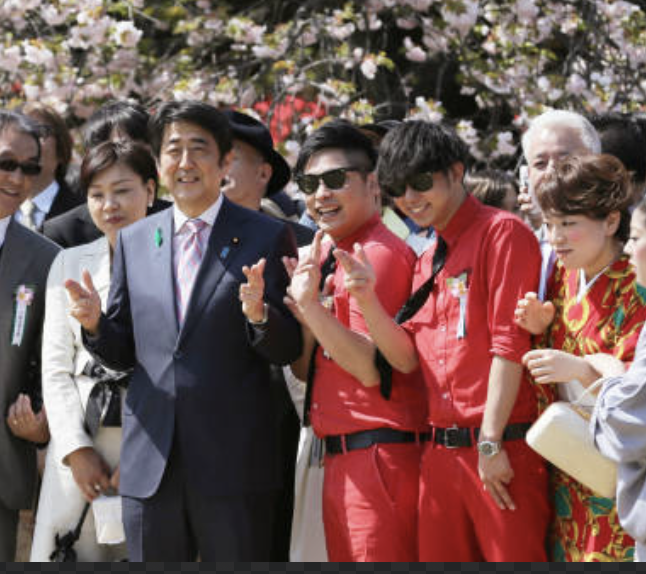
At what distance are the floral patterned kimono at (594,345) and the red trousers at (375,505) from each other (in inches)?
19.2

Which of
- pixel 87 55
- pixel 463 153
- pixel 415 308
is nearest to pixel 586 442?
pixel 415 308

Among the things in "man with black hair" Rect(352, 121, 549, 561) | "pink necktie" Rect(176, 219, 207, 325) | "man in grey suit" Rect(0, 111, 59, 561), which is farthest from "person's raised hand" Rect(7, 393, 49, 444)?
"man with black hair" Rect(352, 121, 549, 561)

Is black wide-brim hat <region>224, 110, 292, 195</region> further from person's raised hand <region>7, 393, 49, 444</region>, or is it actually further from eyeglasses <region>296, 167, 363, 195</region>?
person's raised hand <region>7, 393, 49, 444</region>

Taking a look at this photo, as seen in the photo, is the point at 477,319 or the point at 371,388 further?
the point at 371,388

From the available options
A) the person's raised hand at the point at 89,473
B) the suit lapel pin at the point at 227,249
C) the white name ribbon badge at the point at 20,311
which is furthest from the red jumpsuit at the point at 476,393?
the white name ribbon badge at the point at 20,311

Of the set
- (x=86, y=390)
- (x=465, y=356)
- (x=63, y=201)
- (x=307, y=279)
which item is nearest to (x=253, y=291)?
(x=307, y=279)

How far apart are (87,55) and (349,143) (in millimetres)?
4385

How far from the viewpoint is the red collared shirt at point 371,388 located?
12.7ft

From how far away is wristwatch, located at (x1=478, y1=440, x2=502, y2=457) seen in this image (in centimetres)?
357

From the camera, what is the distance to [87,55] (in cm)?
805

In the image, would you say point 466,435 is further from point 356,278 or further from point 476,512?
point 356,278

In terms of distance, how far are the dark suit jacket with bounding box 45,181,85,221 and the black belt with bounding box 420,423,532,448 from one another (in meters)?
2.91

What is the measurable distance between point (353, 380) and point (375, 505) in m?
0.45

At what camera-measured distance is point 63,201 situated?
19.5ft
